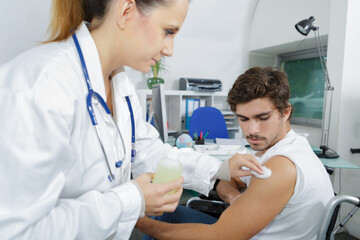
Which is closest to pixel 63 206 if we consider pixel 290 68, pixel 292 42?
pixel 292 42

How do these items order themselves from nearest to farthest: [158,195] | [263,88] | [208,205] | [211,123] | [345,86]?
[158,195]
[263,88]
[208,205]
[345,86]
[211,123]

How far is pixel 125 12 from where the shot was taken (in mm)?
706

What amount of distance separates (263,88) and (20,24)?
1.36m

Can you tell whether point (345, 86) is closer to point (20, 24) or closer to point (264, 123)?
point (264, 123)

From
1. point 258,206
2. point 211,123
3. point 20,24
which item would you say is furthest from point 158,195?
point 211,123

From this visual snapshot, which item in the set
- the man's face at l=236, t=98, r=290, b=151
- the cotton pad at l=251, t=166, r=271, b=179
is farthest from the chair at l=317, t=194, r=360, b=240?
the man's face at l=236, t=98, r=290, b=151

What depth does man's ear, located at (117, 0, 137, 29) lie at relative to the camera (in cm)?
69

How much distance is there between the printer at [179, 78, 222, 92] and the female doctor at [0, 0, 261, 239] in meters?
2.22

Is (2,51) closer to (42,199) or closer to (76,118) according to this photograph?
Result: (76,118)

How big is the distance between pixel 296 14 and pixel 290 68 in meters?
1.03

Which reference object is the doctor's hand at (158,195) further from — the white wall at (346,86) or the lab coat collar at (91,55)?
the white wall at (346,86)

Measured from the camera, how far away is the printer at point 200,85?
3166 millimetres

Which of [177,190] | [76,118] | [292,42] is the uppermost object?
[292,42]

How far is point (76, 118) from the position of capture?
61cm
